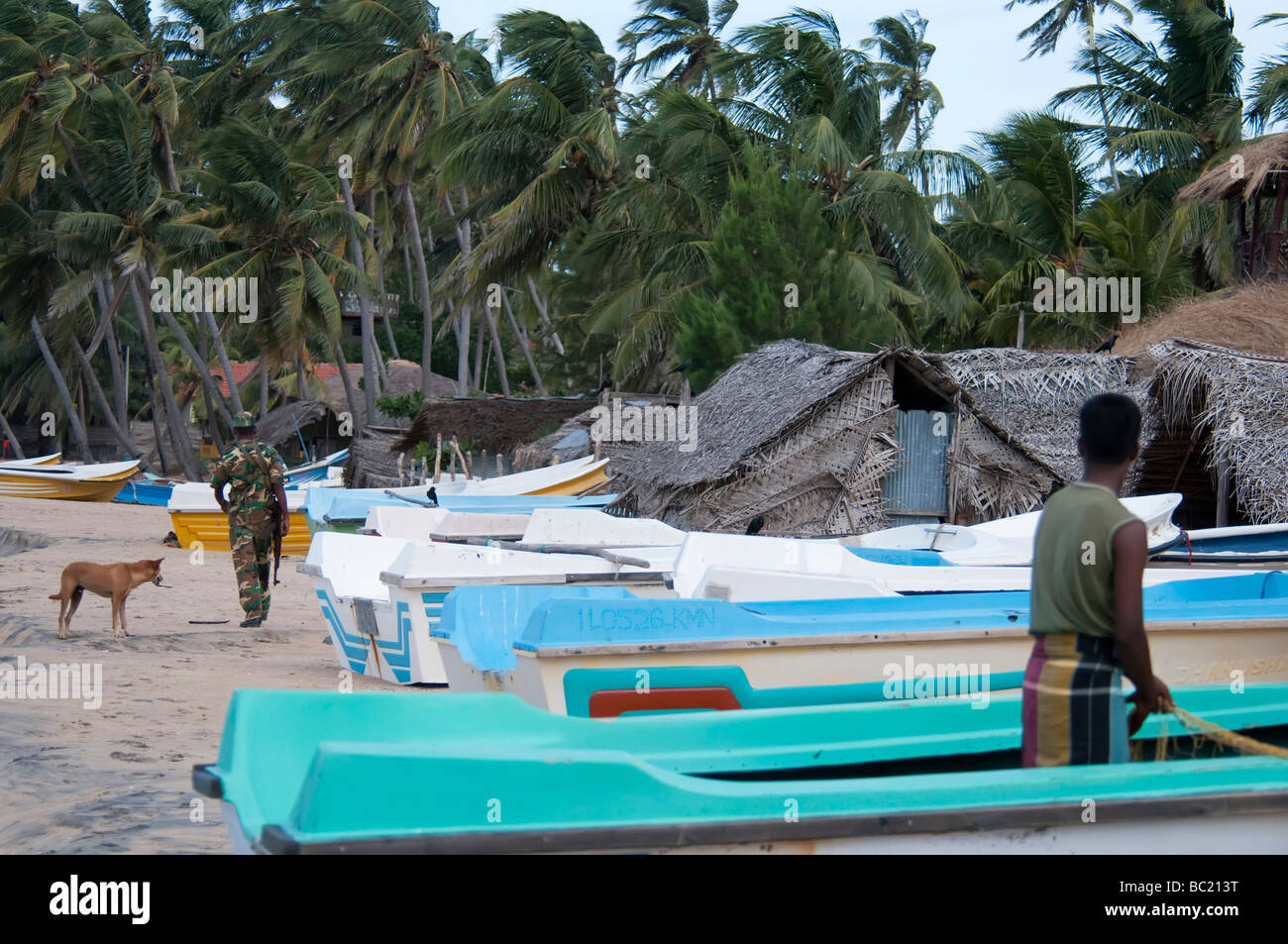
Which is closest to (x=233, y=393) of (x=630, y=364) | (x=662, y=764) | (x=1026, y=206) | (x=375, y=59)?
(x=375, y=59)

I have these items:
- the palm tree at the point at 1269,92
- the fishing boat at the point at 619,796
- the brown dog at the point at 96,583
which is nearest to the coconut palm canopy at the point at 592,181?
the palm tree at the point at 1269,92

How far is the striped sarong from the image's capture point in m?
3.41

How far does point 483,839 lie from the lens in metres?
3.22

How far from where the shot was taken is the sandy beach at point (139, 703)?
505cm

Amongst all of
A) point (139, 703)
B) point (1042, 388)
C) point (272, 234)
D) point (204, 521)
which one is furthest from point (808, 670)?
point (272, 234)

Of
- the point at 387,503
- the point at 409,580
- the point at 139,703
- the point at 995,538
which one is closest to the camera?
the point at 139,703

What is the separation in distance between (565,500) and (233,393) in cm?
1564

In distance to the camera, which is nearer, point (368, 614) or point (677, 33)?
point (368, 614)

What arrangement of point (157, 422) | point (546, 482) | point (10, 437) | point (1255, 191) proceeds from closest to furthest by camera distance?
point (1255, 191) < point (546, 482) < point (157, 422) < point (10, 437)

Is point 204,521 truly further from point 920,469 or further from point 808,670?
point 808,670

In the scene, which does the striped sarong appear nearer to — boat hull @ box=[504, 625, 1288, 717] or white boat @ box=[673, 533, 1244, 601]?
boat hull @ box=[504, 625, 1288, 717]

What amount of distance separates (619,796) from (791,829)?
48 centimetres

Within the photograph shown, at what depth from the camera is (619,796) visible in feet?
11.2
